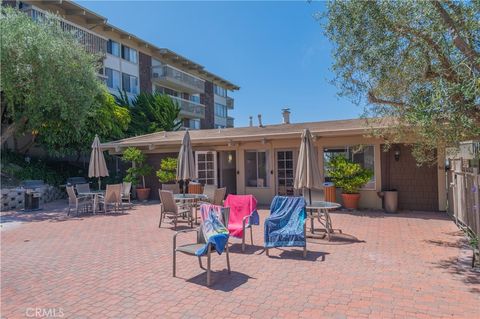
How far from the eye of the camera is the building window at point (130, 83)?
85.6 ft

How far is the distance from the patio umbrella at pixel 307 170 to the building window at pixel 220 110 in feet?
112

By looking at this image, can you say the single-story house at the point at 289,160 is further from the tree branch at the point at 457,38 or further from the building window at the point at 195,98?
the building window at the point at 195,98

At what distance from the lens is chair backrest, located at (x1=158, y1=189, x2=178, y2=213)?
8617 millimetres

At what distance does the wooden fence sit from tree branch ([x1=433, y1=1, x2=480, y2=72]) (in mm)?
1966

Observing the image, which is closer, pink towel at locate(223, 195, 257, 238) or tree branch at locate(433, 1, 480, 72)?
tree branch at locate(433, 1, 480, 72)

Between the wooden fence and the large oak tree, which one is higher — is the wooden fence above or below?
below

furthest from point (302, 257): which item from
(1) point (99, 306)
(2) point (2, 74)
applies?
(2) point (2, 74)

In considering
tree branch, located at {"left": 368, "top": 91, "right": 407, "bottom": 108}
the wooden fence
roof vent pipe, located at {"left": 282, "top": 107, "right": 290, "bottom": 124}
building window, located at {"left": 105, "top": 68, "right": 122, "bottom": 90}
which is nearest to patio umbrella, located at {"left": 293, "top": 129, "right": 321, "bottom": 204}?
tree branch, located at {"left": 368, "top": 91, "right": 407, "bottom": 108}

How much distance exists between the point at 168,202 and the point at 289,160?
6321 millimetres

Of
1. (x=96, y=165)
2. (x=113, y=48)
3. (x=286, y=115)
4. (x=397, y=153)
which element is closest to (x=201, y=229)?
(x=397, y=153)

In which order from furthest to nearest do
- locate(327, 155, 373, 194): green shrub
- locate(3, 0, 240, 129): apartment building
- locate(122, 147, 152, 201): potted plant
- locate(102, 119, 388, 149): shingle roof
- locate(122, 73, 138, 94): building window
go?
locate(122, 73, 138, 94): building window → locate(3, 0, 240, 129): apartment building → locate(122, 147, 152, 201): potted plant → locate(327, 155, 373, 194): green shrub → locate(102, 119, 388, 149): shingle roof

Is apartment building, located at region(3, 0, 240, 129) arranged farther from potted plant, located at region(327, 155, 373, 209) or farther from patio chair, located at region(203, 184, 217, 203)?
potted plant, located at region(327, 155, 373, 209)

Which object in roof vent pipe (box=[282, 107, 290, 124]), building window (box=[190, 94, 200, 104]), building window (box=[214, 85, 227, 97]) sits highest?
building window (box=[214, 85, 227, 97])

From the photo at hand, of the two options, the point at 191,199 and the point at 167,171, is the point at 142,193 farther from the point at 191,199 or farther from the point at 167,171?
the point at 191,199
